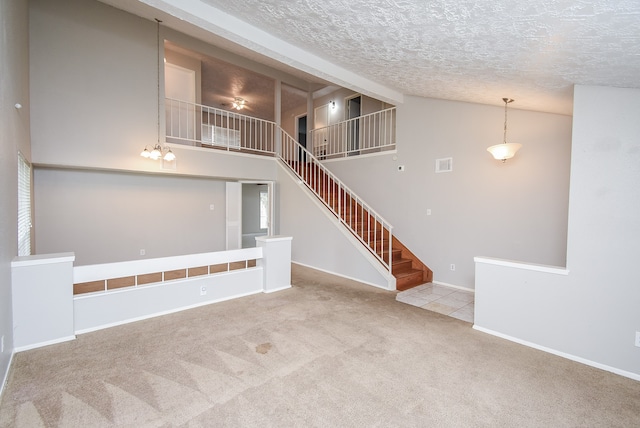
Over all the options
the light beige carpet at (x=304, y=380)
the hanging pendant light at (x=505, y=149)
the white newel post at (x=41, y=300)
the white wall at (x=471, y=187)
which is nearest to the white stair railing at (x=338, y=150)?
the white wall at (x=471, y=187)

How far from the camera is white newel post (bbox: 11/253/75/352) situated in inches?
105

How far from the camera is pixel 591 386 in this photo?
2309 mm

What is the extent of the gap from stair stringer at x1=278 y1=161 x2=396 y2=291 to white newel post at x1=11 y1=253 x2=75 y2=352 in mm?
3944

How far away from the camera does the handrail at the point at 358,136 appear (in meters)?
6.34

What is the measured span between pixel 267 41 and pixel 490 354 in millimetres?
3815

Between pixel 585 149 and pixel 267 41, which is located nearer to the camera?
pixel 585 149

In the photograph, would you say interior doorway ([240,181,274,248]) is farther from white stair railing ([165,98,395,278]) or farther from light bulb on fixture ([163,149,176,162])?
light bulb on fixture ([163,149,176,162])

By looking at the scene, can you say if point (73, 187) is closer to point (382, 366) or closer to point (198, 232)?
point (198, 232)

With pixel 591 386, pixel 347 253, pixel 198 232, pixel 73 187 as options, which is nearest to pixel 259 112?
pixel 198 232

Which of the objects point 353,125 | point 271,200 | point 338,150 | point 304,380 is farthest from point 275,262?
point 353,125

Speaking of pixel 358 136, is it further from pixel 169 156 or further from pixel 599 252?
pixel 599 252

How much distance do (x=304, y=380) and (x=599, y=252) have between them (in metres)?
2.90

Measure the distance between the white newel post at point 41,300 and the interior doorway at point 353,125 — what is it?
5741mm

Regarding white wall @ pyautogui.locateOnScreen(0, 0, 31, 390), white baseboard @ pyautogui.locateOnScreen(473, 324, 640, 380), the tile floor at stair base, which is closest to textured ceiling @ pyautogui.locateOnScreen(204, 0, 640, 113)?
white wall @ pyautogui.locateOnScreen(0, 0, 31, 390)
